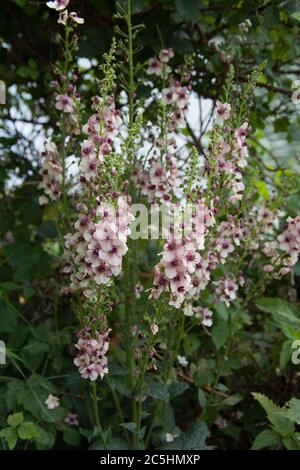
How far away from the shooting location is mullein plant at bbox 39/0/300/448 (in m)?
1.37

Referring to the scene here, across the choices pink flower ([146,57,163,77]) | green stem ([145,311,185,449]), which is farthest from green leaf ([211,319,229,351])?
pink flower ([146,57,163,77])

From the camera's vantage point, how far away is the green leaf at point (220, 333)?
1894 millimetres

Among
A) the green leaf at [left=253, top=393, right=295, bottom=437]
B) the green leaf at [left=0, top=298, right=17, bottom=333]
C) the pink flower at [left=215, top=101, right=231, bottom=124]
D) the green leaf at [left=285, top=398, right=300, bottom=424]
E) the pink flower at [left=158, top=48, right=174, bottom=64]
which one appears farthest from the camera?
the green leaf at [left=0, top=298, right=17, bottom=333]

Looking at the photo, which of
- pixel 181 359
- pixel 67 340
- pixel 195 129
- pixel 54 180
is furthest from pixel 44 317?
pixel 195 129

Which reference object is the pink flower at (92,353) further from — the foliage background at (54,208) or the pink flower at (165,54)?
the pink flower at (165,54)

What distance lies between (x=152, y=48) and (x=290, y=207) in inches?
26.7

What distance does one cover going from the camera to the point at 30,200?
2.34 m

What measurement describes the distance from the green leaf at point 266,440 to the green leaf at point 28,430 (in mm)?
606

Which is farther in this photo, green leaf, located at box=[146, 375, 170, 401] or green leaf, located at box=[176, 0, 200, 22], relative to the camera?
green leaf, located at box=[176, 0, 200, 22]

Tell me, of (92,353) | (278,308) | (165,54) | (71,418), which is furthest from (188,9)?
(71,418)

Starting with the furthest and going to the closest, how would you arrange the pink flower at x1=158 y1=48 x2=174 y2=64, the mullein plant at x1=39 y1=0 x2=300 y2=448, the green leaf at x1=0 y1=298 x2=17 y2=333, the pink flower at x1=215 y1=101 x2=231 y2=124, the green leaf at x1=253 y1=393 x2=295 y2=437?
1. the green leaf at x1=0 y1=298 x2=17 y2=333
2. the pink flower at x1=158 y1=48 x2=174 y2=64
3. the green leaf at x1=253 y1=393 x2=295 y2=437
4. the pink flower at x1=215 y1=101 x2=231 y2=124
5. the mullein plant at x1=39 y1=0 x2=300 y2=448

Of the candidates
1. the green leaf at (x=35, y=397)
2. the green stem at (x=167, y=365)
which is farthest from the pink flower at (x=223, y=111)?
the green leaf at (x=35, y=397)

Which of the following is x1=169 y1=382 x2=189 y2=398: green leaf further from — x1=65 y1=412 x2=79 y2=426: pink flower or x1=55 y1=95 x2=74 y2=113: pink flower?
x1=55 y1=95 x2=74 y2=113: pink flower

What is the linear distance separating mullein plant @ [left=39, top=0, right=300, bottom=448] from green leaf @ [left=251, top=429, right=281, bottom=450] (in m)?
0.21
